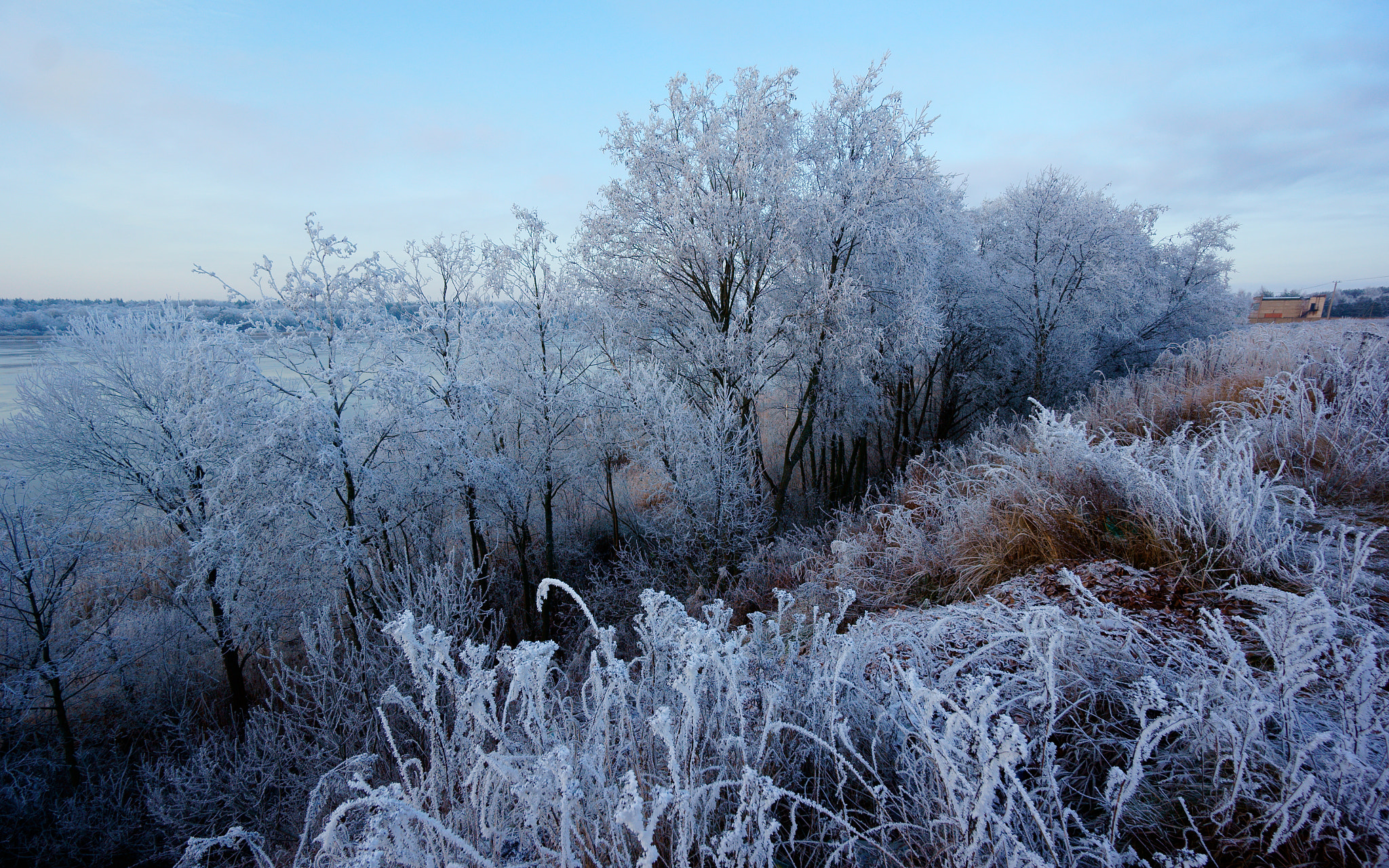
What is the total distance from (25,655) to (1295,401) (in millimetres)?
16011

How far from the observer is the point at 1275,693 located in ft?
5.51

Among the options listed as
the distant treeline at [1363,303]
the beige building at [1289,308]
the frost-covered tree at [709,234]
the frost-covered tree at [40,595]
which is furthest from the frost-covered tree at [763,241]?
the distant treeline at [1363,303]

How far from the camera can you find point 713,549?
1039 cm

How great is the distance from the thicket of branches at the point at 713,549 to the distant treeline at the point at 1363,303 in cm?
861

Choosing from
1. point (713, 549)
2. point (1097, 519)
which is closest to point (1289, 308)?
point (713, 549)

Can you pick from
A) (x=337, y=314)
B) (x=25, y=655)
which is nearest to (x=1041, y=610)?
(x=337, y=314)

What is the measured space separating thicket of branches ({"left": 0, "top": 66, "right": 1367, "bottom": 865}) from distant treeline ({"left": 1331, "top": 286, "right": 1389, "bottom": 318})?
8.61m

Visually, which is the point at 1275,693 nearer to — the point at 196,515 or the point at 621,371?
the point at 621,371

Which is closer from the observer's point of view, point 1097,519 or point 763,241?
point 1097,519

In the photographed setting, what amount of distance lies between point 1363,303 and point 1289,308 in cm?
223

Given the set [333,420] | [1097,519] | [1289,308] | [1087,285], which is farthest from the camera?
[1289,308]

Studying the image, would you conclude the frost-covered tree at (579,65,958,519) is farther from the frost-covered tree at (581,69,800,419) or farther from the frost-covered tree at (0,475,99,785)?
the frost-covered tree at (0,475,99,785)

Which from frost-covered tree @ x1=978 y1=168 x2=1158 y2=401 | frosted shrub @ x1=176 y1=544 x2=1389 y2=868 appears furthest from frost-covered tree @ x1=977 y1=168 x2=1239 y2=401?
frosted shrub @ x1=176 y1=544 x2=1389 y2=868

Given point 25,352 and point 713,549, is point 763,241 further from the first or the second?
point 25,352
